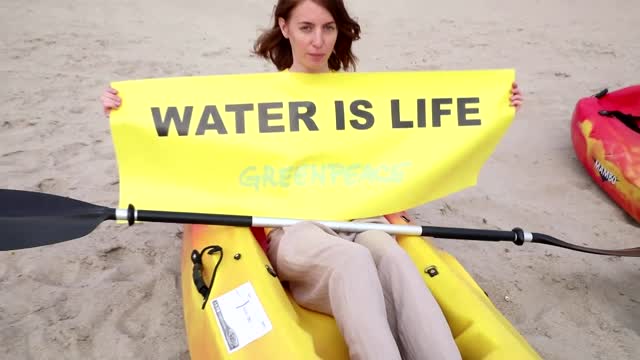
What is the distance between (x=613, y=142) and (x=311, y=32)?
2.21m

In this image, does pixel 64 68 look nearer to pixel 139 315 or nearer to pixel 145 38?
pixel 145 38

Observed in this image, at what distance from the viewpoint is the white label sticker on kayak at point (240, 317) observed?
156cm

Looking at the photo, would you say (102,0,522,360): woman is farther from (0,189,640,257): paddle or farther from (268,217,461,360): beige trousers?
(0,189,640,257): paddle

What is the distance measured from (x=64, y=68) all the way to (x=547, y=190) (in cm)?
410

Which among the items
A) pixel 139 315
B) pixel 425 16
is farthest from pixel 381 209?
pixel 425 16

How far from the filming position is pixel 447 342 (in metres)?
1.49

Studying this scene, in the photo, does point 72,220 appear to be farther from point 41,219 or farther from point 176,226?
point 176,226

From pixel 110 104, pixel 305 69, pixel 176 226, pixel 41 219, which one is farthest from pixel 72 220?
pixel 305 69

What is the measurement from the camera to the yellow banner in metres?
2.12

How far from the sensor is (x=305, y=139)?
2.20 meters

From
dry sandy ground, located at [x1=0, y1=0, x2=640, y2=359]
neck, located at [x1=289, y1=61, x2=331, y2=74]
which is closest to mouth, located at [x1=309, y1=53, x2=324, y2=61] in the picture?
neck, located at [x1=289, y1=61, x2=331, y2=74]

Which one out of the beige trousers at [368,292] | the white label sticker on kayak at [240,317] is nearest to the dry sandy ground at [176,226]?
the white label sticker on kayak at [240,317]

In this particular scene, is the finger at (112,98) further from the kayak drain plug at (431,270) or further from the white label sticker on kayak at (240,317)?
the kayak drain plug at (431,270)

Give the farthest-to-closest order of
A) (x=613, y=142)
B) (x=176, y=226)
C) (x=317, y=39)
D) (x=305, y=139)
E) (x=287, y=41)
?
(x=613, y=142)
(x=176, y=226)
(x=287, y=41)
(x=305, y=139)
(x=317, y=39)
